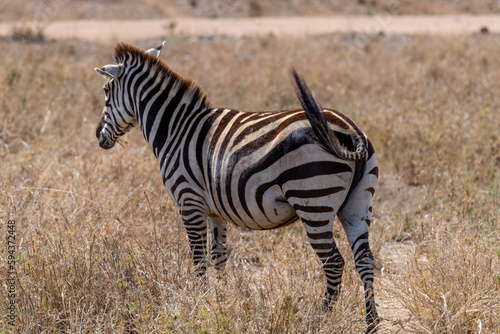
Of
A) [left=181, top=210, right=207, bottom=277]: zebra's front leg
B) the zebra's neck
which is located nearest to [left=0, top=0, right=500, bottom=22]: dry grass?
the zebra's neck

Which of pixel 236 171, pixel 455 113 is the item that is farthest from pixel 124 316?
pixel 455 113

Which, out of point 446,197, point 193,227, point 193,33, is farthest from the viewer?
point 193,33

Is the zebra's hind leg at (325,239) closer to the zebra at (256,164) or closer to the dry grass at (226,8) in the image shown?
the zebra at (256,164)

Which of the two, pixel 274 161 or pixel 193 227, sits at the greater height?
pixel 274 161

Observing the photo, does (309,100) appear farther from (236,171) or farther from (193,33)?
(193,33)

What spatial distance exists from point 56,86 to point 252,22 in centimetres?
1082

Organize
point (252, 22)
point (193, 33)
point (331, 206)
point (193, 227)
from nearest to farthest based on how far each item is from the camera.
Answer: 1. point (331, 206)
2. point (193, 227)
3. point (193, 33)
4. point (252, 22)

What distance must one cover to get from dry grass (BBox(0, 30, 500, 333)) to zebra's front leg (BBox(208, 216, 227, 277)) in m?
0.14

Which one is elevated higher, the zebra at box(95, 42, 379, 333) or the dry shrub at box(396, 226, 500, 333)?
the zebra at box(95, 42, 379, 333)

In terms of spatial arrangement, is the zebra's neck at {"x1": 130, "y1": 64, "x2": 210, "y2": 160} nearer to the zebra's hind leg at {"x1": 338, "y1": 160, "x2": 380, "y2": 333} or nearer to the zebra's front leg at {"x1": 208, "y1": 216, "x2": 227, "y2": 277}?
the zebra's front leg at {"x1": 208, "y1": 216, "x2": 227, "y2": 277}

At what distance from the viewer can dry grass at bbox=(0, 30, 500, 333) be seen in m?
3.76

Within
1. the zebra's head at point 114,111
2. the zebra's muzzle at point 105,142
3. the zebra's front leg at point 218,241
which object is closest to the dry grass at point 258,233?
the zebra's front leg at point 218,241

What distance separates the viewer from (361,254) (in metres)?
3.88

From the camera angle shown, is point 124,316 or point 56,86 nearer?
point 124,316
